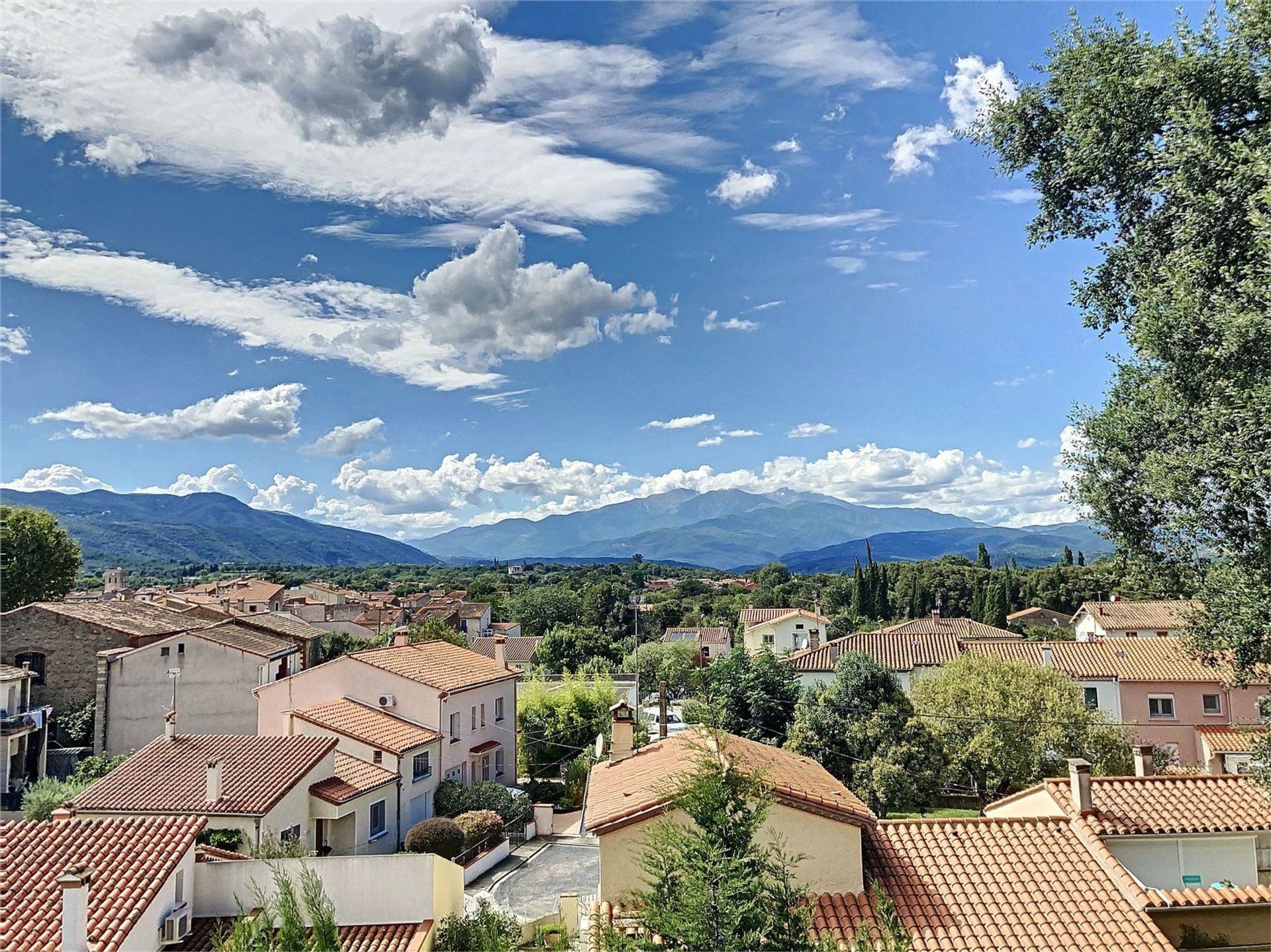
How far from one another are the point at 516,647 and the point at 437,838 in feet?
141

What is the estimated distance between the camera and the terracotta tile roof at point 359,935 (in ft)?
32.8

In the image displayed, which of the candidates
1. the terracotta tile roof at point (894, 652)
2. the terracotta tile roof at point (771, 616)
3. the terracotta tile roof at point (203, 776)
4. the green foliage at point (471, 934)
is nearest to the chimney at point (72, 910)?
the green foliage at point (471, 934)

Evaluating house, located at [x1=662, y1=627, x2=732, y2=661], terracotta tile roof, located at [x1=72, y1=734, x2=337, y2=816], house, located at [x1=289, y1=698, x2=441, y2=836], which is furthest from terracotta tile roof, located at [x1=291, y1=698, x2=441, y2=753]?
house, located at [x1=662, y1=627, x2=732, y2=661]

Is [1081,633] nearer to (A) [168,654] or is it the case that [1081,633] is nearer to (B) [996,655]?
(B) [996,655]

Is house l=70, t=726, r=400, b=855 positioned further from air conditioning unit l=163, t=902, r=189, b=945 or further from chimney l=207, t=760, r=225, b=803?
air conditioning unit l=163, t=902, r=189, b=945

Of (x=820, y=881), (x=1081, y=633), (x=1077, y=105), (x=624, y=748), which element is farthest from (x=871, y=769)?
(x=1081, y=633)

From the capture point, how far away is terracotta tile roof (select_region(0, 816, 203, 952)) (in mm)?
8781

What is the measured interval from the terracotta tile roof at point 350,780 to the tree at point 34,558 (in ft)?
91.0

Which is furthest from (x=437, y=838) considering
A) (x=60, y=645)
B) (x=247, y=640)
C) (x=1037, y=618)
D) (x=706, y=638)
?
(x=1037, y=618)

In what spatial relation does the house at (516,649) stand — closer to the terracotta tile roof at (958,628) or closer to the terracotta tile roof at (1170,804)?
the terracotta tile roof at (958,628)

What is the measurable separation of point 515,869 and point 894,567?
99.9 meters

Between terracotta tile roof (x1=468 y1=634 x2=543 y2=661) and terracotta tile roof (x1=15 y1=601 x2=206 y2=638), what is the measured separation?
852 inches

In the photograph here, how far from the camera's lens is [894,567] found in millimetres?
114125

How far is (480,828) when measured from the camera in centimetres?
2211
